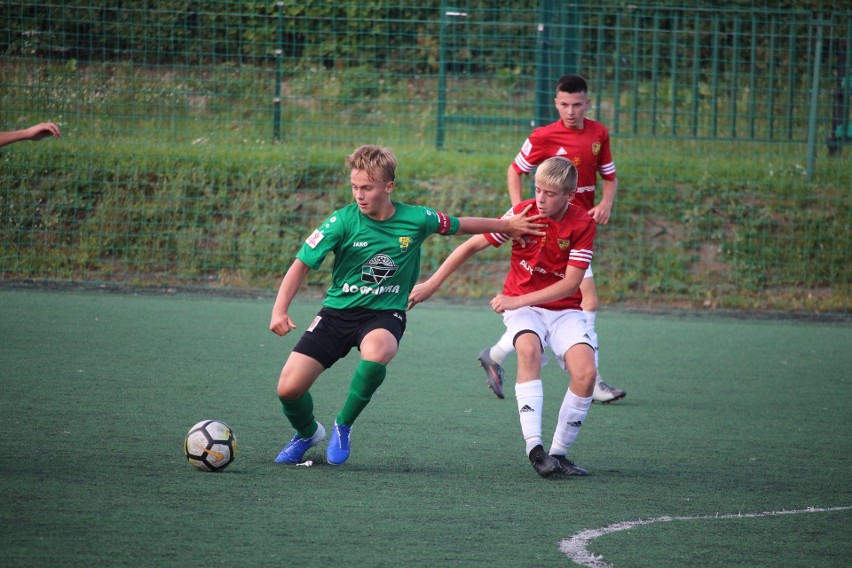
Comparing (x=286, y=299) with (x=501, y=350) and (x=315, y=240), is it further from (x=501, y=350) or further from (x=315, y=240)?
(x=501, y=350)

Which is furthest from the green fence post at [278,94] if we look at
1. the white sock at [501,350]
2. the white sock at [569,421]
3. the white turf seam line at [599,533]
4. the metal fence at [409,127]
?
the white turf seam line at [599,533]

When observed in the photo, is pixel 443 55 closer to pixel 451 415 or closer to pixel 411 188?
pixel 411 188

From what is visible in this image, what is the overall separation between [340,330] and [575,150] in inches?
99.1

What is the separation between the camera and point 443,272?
4828mm

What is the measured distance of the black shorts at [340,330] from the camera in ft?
15.0

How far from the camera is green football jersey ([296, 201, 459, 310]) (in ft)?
15.1

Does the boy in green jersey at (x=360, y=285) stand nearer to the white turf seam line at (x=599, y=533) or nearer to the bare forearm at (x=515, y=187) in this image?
the white turf seam line at (x=599, y=533)

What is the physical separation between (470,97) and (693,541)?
29.1 feet

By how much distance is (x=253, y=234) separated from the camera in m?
11.0

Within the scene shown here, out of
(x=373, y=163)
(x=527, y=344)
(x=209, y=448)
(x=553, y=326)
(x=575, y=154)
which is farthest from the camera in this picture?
(x=575, y=154)

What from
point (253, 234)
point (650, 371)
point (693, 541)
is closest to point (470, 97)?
point (253, 234)

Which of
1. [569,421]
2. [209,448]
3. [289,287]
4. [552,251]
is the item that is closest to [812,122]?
[552,251]

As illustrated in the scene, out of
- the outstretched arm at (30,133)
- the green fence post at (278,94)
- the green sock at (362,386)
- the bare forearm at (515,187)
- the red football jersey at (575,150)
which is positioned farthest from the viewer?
the green fence post at (278,94)

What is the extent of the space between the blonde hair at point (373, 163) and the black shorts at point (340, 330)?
0.61 meters
